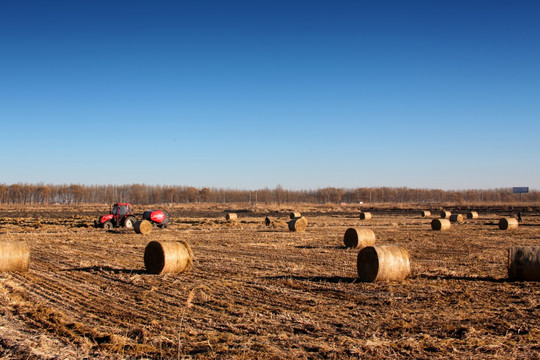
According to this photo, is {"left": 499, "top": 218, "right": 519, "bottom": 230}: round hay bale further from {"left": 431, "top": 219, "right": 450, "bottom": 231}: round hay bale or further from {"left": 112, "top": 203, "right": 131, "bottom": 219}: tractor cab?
{"left": 112, "top": 203, "right": 131, "bottom": 219}: tractor cab

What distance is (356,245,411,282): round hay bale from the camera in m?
11.6

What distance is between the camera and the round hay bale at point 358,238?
19766 millimetres

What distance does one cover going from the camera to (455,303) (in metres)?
9.43

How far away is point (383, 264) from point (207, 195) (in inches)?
6358

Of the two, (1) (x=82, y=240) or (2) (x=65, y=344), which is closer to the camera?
(2) (x=65, y=344)

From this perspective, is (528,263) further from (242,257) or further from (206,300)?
(242,257)

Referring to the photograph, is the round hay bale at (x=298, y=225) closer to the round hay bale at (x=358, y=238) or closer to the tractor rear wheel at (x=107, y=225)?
the round hay bale at (x=358, y=238)

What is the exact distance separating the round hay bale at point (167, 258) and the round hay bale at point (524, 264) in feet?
28.7

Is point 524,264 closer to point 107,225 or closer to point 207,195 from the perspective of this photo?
point 107,225

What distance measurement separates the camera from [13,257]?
12.7 metres

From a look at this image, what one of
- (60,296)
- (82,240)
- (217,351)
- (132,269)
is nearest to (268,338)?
(217,351)

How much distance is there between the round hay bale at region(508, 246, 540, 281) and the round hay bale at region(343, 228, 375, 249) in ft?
27.1

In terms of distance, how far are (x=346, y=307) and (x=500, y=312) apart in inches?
114

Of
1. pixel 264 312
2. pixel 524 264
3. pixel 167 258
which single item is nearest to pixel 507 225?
pixel 524 264
